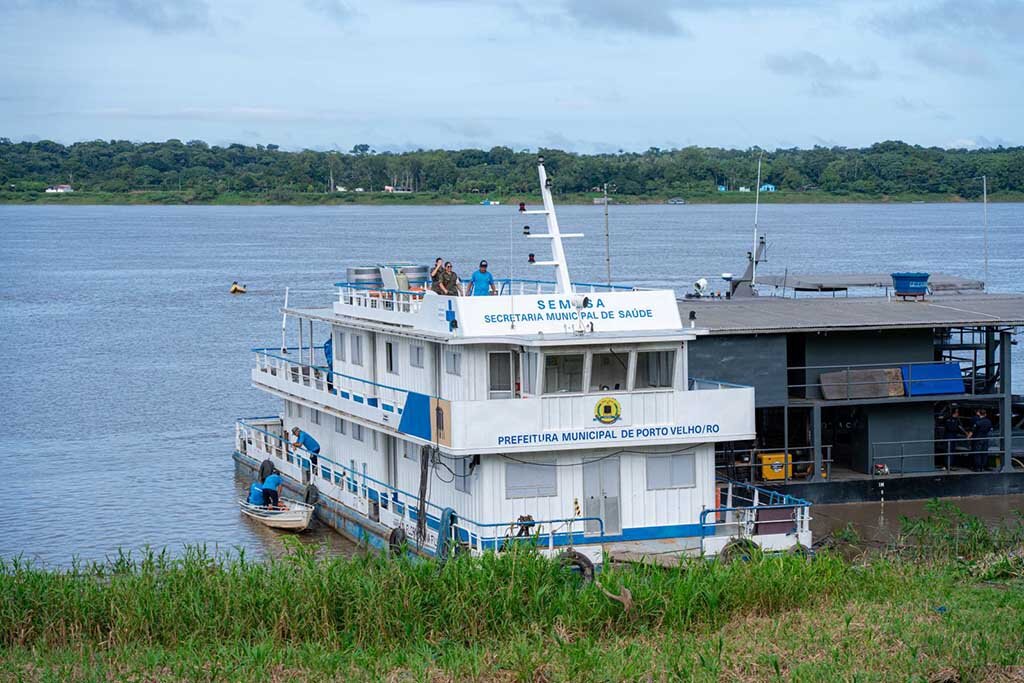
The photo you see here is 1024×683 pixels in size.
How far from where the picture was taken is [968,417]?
33000mm

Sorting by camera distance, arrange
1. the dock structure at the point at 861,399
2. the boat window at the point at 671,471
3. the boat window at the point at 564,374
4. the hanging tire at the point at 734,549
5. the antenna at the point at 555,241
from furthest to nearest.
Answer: the dock structure at the point at 861,399
the antenna at the point at 555,241
the boat window at the point at 564,374
the boat window at the point at 671,471
the hanging tire at the point at 734,549

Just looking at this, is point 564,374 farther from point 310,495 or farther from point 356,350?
point 310,495

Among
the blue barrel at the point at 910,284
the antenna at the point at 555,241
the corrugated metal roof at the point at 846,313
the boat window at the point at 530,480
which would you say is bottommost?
the boat window at the point at 530,480

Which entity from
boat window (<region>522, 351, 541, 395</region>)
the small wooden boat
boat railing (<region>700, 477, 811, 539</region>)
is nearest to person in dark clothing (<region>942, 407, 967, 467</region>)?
boat railing (<region>700, 477, 811, 539</region>)

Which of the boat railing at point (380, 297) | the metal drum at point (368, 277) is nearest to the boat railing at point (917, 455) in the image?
the boat railing at point (380, 297)

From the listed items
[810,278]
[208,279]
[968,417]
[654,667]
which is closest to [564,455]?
[654,667]

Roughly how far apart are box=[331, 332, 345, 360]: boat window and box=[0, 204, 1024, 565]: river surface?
11.7 ft

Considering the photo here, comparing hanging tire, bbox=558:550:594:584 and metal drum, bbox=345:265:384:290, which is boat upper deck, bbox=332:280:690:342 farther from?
Answer: metal drum, bbox=345:265:384:290

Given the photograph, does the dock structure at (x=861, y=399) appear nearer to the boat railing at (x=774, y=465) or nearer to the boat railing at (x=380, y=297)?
the boat railing at (x=774, y=465)

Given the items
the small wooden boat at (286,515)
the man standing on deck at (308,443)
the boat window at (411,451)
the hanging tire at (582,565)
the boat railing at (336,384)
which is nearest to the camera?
the hanging tire at (582,565)

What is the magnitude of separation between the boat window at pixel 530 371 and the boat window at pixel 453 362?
1162 mm

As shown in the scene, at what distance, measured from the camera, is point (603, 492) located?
23.2m

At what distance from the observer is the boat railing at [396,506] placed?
22.4 meters

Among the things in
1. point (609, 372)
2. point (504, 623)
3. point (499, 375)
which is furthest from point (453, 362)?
point (504, 623)
